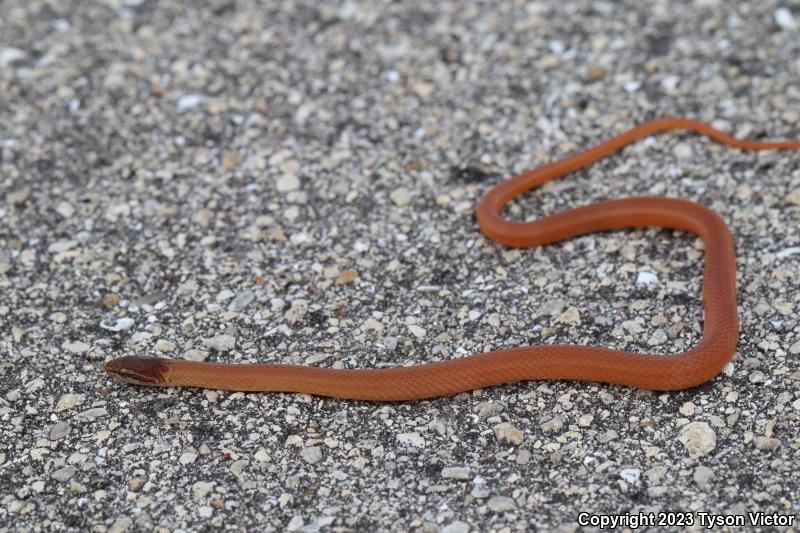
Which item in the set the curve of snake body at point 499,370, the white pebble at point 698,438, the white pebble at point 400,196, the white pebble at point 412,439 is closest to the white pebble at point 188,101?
the white pebble at point 400,196

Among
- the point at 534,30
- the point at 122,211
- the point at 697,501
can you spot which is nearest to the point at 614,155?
the point at 534,30

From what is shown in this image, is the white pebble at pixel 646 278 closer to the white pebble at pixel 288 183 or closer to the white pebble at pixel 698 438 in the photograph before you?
the white pebble at pixel 698 438

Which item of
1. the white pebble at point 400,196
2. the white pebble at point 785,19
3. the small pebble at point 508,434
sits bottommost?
the small pebble at point 508,434

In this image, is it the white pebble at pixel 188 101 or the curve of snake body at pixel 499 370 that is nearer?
the curve of snake body at pixel 499 370

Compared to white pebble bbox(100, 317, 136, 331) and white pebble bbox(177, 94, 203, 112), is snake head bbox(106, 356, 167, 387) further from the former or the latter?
white pebble bbox(177, 94, 203, 112)

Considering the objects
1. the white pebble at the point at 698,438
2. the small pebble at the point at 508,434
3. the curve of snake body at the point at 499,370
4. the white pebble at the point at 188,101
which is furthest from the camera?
the white pebble at the point at 188,101

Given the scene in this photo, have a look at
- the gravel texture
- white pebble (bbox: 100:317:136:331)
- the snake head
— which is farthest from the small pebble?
white pebble (bbox: 100:317:136:331)
